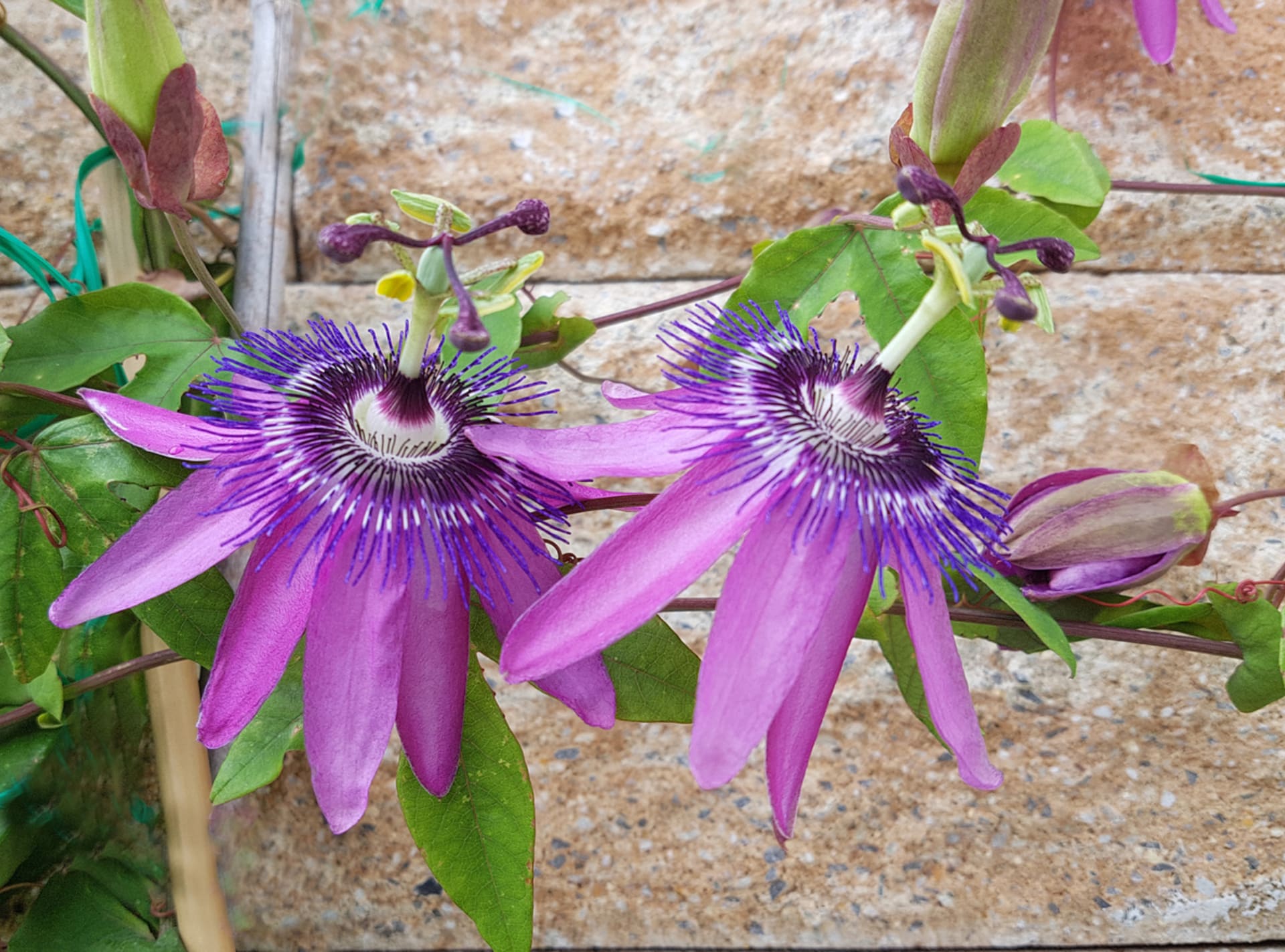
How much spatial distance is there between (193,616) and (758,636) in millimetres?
393

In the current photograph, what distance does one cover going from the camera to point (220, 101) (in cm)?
120

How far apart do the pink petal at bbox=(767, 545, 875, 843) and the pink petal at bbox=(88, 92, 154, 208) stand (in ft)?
A: 1.63

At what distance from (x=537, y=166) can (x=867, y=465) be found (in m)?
0.77

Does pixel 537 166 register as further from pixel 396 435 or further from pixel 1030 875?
pixel 1030 875

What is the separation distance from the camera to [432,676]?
0.56 m

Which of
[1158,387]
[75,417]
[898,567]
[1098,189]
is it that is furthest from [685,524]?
[1158,387]

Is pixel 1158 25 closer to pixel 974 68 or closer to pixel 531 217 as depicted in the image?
pixel 974 68

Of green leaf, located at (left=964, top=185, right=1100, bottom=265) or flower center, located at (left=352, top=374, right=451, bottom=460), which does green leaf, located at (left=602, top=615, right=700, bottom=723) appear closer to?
flower center, located at (left=352, top=374, right=451, bottom=460)

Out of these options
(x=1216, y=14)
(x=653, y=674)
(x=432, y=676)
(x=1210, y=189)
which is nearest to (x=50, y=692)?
(x=432, y=676)

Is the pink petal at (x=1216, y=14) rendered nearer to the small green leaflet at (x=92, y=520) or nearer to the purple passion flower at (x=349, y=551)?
the purple passion flower at (x=349, y=551)

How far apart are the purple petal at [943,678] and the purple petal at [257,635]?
340mm

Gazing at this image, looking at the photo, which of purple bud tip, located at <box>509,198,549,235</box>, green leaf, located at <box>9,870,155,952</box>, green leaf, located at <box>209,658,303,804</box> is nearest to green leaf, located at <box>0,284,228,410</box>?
green leaf, located at <box>209,658,303,804</box>

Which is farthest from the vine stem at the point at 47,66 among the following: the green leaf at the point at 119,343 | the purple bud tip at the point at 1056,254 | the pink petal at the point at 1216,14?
the pink petal at the point at 1216,14

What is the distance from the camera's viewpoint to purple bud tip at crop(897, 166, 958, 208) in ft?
1.62
